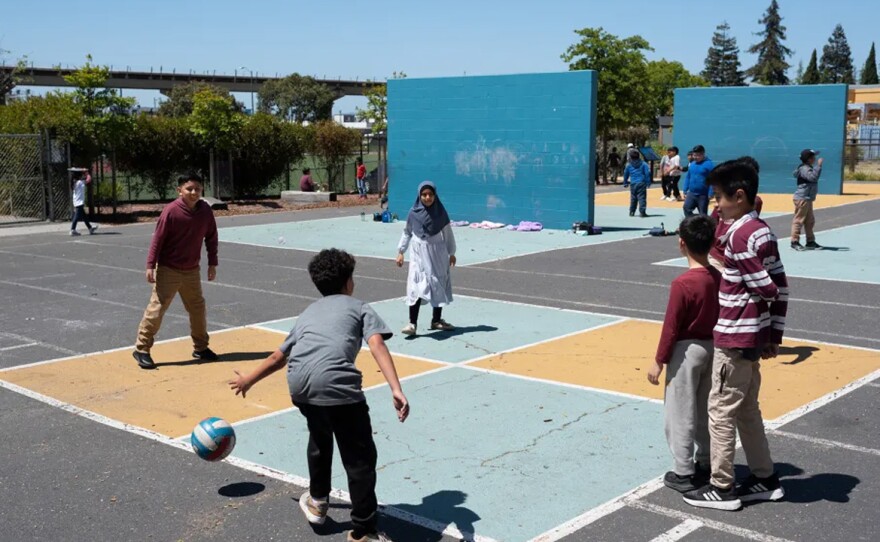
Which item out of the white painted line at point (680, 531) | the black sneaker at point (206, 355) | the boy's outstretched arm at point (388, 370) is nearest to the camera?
the boy's outstretched arm at point (388, 370)

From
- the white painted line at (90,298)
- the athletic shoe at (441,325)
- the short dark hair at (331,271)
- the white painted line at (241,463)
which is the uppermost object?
the short dark hair at (331,271)

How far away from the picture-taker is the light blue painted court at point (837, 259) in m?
15.3

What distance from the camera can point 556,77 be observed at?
22875 millimetres

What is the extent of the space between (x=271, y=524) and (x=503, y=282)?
963 centimetres

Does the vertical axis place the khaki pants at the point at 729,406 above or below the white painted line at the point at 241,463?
above

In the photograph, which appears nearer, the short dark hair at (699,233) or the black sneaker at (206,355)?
the short dark hair at (699,233)

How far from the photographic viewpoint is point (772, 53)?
117 metres

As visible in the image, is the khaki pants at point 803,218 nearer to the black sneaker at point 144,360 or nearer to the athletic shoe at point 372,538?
the black sneaker at point 144,360

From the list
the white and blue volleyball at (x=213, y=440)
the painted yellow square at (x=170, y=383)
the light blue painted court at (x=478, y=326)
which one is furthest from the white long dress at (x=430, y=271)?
the white and blue volleyball at (x=213, y=440)

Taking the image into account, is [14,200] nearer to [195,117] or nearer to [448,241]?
[195,117]

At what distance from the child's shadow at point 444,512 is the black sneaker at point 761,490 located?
162cm

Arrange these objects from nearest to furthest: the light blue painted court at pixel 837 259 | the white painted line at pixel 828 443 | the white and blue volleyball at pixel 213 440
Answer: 1. the white and blue volleyball at pixel 213 440
2. the white painted line at pixel 828 443
3. the light blue painted court at pixel 837 259

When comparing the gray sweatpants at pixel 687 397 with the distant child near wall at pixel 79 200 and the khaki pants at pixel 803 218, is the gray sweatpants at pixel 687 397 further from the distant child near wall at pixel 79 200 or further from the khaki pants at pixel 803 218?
the distant child near wall at pixel 79 200

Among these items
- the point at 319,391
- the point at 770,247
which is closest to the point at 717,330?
the point at 770,247
